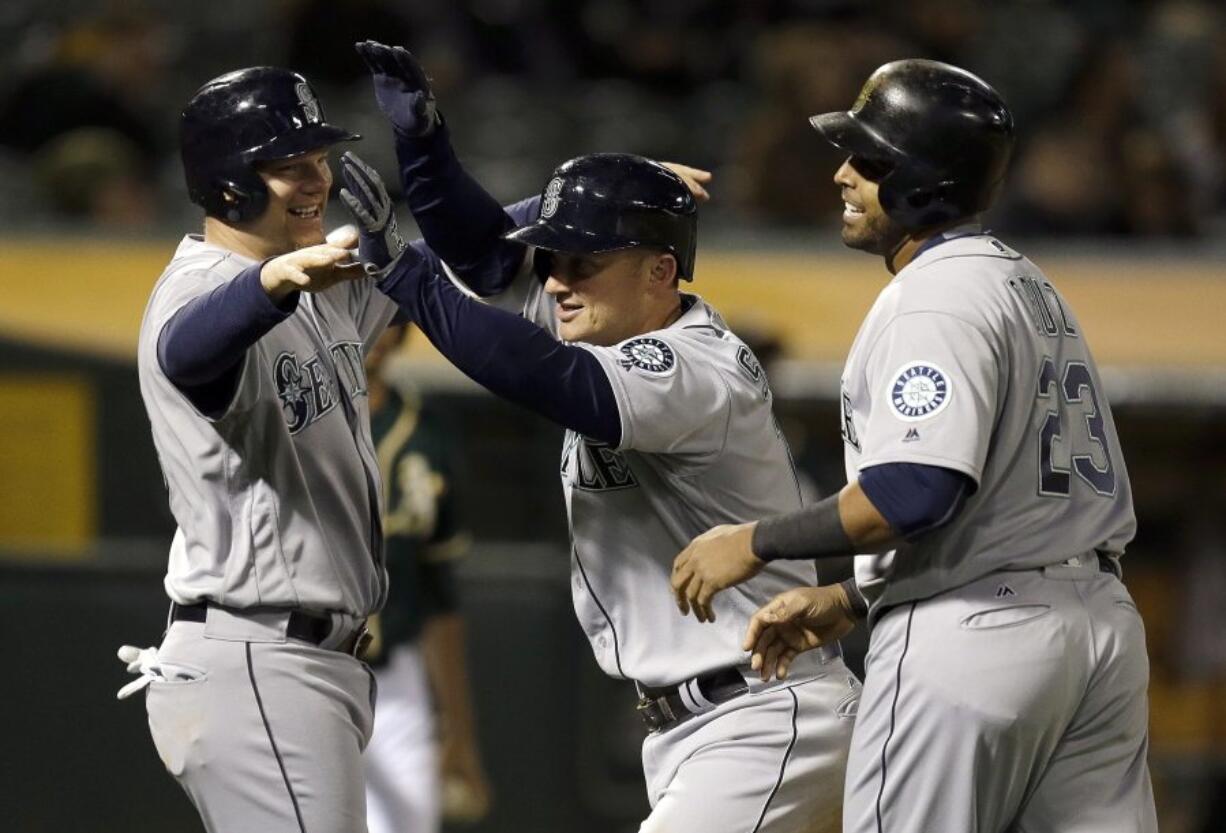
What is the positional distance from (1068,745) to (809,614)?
1.63 ft

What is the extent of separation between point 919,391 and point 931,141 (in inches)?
19.7

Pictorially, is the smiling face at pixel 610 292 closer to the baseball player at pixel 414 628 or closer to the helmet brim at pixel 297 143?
the helmet brim at pixel 297 143

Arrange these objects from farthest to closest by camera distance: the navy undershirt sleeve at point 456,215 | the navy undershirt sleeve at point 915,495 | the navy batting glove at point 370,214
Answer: the navy undershirt sleeve at point 456,215 < the navy batting glove at point 370,214 < the navy undershirt sleeve at point 915,495

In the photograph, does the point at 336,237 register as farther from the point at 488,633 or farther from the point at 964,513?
the point at 488,633

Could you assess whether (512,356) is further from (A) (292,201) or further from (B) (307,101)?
(B) (307,101)

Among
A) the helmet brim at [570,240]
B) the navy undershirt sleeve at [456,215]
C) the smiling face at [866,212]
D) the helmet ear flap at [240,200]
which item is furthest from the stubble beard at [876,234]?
the helmet ear flap at [240,200]

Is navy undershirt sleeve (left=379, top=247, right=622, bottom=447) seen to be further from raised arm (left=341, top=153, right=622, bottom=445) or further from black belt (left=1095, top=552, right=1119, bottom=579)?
black belt (left=1095, top=552, right=1119, bottom=579)

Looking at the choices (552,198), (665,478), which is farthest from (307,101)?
(665,478)

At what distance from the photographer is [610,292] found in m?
3.79

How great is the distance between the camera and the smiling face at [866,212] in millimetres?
3607

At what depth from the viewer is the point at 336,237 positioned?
355 centimetres

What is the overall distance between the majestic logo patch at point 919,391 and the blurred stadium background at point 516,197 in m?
2.74

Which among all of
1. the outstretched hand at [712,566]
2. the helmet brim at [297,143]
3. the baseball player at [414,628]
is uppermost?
the helmet brim at [297,143]

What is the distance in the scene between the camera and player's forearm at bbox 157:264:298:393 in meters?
3.41
